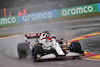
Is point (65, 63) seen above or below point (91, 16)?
below

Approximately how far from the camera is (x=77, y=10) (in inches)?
1163

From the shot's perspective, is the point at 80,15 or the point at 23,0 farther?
the point at 23,0

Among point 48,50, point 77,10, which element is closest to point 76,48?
point 48,50

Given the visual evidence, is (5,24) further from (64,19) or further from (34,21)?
(64,19)

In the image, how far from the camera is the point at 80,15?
96.5 feet

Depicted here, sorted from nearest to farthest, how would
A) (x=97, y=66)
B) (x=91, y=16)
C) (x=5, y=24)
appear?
1. (x=97, y=66)
2. (x=91, y=16)
3. (x=5, y=24)

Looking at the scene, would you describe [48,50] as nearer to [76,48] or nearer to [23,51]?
[76,48]

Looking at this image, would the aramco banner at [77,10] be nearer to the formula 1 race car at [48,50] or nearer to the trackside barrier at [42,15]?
the trackside barrier at [42,15]

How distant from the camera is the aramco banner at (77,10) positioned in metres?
29.1

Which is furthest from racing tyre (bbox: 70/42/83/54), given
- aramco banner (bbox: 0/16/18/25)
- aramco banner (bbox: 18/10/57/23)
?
aramco banner (bbox: 0/16/18/25)

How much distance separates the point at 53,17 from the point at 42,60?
66.7 ft

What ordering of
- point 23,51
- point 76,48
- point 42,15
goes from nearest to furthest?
point 76,48, point 23,51, point 42,15

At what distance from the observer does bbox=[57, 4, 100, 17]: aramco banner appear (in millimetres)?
29078

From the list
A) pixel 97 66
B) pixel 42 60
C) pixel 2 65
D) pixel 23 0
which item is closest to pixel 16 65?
pixel 2 65
